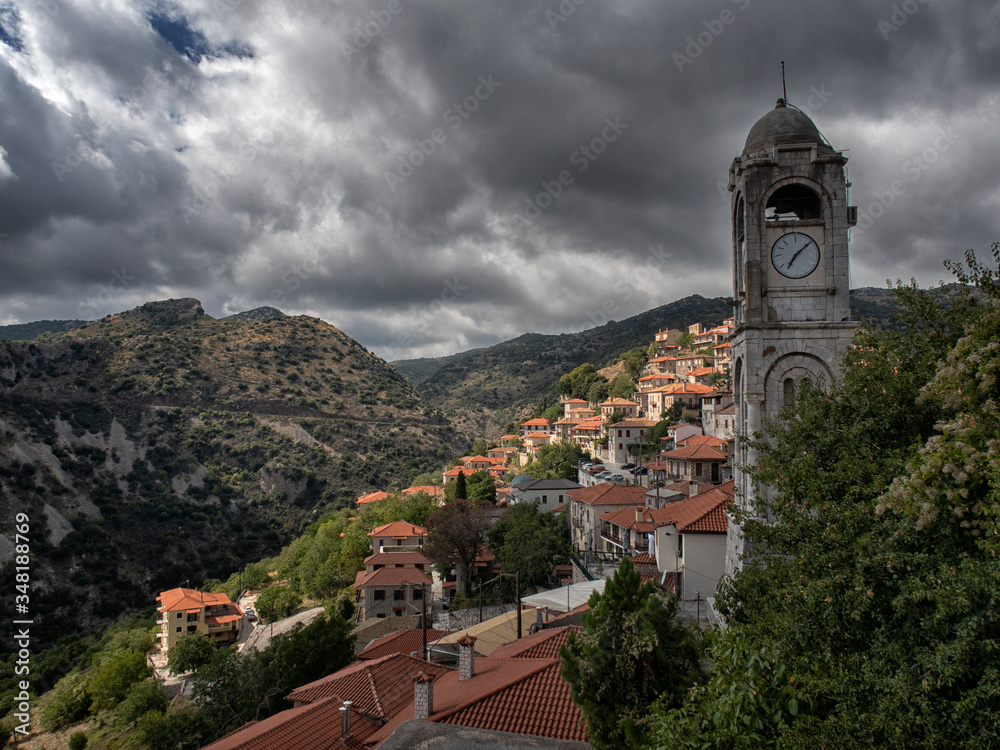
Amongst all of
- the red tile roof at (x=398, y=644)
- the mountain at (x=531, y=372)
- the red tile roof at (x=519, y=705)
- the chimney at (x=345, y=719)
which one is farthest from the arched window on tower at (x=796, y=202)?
the mountain at (x=531, y=372)

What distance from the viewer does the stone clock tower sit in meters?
11.6

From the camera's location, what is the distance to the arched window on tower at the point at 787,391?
1158 centimetres

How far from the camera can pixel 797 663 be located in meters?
6.30

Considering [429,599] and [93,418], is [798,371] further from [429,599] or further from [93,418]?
[93,418]

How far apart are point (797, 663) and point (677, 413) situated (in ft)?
196

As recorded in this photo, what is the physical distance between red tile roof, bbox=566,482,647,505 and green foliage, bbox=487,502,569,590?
3347 millimetres

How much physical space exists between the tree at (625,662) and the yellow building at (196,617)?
43.8 m

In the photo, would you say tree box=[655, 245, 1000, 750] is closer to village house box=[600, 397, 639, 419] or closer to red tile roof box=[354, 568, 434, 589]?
red tile roof box=[354, 568, 434, 589]

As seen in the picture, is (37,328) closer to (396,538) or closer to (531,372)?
(531,372)

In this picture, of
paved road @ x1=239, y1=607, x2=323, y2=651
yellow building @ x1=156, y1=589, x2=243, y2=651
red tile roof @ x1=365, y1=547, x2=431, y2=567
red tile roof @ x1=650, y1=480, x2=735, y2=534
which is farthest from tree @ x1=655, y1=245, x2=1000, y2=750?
yellow building @ x1=156, y1=589, x2=243, y2=651

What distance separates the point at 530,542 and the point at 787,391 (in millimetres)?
26234

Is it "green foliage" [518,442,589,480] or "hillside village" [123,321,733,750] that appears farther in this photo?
"green foliage" [518,442,589,480]

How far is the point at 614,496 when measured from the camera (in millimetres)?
36656

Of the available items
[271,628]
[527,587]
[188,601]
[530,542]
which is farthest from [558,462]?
[188,601]
